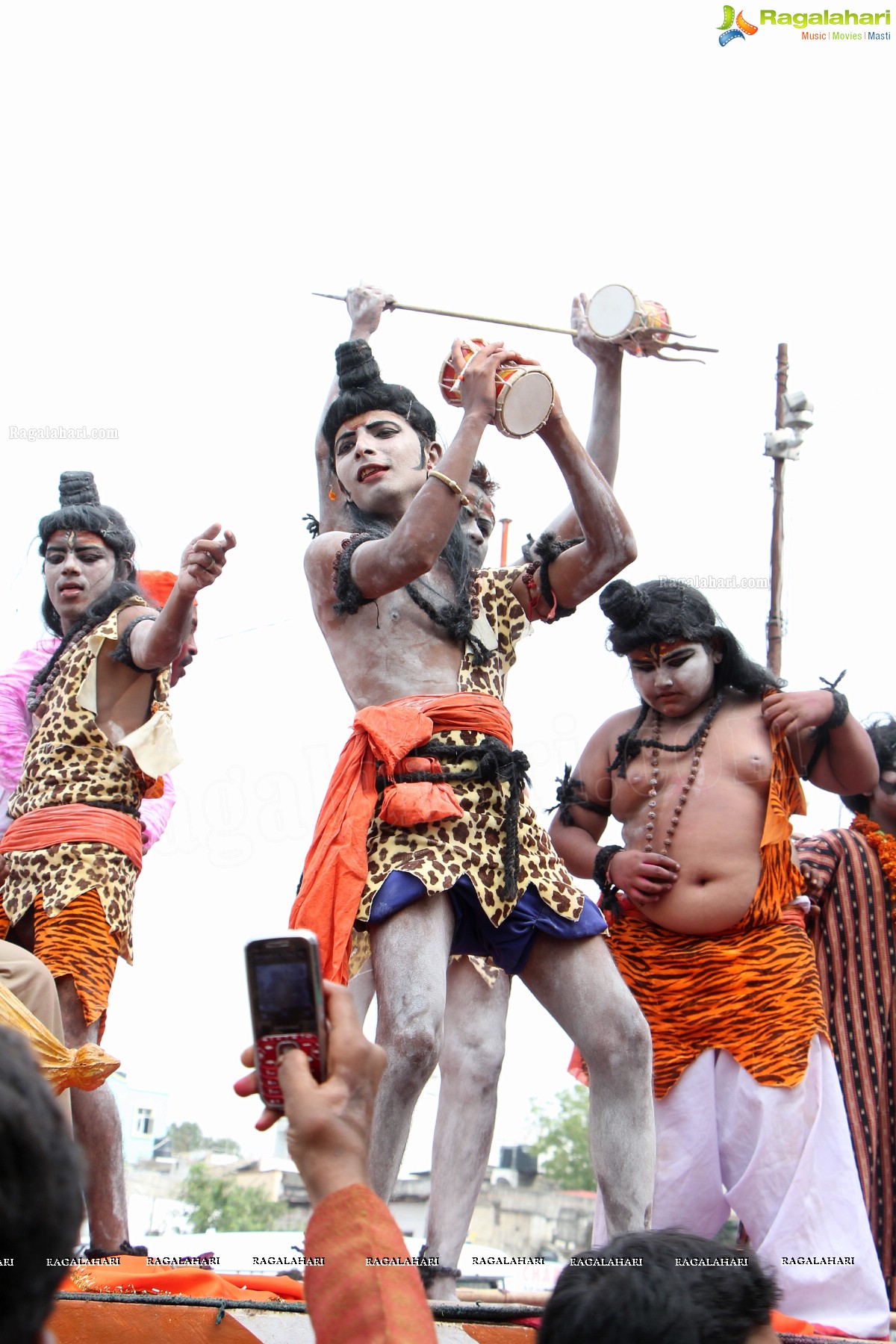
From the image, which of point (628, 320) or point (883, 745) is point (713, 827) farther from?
point (628, 320)

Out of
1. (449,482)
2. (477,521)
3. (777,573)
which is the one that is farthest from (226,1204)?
(449,482)

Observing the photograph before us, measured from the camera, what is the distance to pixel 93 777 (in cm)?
438

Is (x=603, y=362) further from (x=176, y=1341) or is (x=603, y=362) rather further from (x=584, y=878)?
(x=176, y=1341)

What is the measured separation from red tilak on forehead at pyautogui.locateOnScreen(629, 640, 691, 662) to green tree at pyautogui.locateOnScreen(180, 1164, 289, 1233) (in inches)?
1743

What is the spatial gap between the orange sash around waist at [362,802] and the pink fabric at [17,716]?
1637 mm

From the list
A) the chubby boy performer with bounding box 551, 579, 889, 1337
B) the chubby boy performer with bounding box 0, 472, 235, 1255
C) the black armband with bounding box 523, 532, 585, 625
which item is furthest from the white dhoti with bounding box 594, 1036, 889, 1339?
the chubby boy performer with bounding box 0, 472, 235, 1255

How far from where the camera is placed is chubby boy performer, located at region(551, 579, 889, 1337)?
156 inches

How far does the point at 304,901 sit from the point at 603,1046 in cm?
78

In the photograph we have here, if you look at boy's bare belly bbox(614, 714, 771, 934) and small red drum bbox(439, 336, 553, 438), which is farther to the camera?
boy's bare belly bbox(614, 714, 771, 934)

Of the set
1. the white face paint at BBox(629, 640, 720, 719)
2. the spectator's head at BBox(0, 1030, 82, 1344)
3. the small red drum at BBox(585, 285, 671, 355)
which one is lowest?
the spectator's head at BBox(0, 1030, 82, 1344)

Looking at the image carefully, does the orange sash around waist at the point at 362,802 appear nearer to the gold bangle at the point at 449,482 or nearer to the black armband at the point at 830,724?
the gold bangle at the point at 449,482

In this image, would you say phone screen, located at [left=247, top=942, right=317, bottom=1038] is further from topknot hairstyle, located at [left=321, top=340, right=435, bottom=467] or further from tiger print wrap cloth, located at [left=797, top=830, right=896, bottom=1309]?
tiger print wrap cloth, located at [left=797, top=830, right=896, bottom=1309]

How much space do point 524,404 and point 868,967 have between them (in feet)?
7.96

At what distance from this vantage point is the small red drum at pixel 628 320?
12.8 ft
